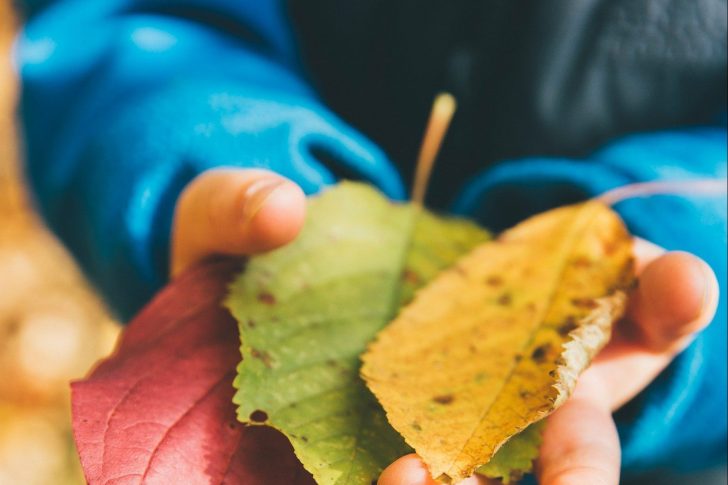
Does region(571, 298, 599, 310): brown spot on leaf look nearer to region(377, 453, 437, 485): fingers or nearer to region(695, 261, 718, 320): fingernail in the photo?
region(695, 261, 718, 320): fingernail

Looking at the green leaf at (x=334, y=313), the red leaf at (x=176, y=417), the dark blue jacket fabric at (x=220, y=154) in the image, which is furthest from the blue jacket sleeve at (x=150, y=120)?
the red leaf at (x=176, y=417)

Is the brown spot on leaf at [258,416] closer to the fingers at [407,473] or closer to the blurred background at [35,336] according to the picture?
the fingers at [407,473]

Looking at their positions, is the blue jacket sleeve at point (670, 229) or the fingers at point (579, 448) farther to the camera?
the blue jacket sleeve at point (670, 229)

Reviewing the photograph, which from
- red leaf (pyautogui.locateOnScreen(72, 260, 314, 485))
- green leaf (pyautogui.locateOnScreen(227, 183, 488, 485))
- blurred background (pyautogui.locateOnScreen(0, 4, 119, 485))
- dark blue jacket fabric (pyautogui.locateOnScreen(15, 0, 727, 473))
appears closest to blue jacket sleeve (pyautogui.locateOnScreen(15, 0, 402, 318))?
dark blue jacket fabric (pyautogui.locateOnScreen(15, 0, 727, 473))

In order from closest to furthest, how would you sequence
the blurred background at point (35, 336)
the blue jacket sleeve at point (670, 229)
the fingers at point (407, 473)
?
1. the fingers at point (407, 473)
2. the blue jacket sleeve at point (670, 229)
3. the blurred background at point (35, 336)

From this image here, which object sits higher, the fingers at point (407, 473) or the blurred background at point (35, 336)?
the fingers at point (407, 473)

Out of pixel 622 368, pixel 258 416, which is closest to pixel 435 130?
pixel 622 368

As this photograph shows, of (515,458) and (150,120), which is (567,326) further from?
(150,120)

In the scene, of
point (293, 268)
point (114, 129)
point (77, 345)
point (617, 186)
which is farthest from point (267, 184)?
point (77, 345)
